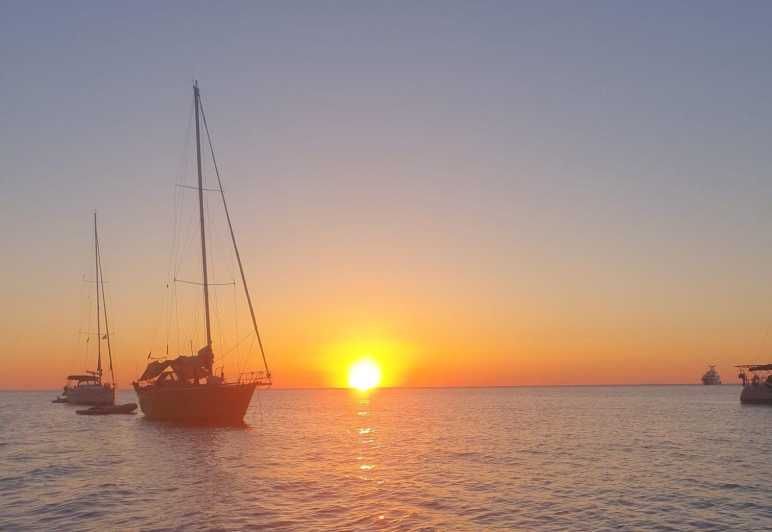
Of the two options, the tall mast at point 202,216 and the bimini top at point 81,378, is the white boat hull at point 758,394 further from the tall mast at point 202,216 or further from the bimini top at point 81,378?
the bimini top at point 81,378

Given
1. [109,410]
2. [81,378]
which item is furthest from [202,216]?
[81,378]

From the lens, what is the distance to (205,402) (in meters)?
56.1

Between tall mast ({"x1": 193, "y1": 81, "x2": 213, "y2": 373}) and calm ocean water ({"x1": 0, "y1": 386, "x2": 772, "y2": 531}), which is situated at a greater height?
tall mast ({"x1": 193, "y1": 81, "x2": 213, "y2": 373})

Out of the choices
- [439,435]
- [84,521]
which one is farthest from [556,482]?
[439,435]

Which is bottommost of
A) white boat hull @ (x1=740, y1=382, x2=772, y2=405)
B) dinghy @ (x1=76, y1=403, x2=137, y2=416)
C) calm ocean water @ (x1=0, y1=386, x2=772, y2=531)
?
white boat hull @ (x1=740, y1=382, x2=772, y2=405)

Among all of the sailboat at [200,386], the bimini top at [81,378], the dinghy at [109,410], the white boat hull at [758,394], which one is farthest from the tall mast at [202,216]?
the white boat hull at [758,394]

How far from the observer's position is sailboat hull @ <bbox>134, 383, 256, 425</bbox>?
5594 centimetres

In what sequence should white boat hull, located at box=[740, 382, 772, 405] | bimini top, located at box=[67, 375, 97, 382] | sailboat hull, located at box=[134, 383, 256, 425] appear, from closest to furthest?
sailboat hull, located at box=[134, 383, 256, 425] → white boat hull, located at box=[740, 382, 772, 405] → bimini top, located at box=[67, 375, 97, 382]

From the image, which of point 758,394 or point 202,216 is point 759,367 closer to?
point 758,394

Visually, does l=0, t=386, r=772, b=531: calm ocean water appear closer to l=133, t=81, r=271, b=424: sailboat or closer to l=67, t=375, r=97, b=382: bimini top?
l=133, t=81, r=271, b=424: sailboat

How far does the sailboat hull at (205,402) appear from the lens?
55938 millimetres

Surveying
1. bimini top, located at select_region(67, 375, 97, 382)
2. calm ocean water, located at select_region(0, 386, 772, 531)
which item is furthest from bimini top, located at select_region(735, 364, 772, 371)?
bimini top, located at select_region(67, 375, 97, 382)

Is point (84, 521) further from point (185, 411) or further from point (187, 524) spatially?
point (185, 411)

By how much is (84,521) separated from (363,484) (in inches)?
481
